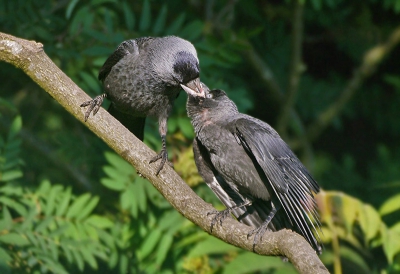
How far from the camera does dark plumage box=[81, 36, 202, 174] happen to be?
4816mm

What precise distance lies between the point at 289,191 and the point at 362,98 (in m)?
3.90

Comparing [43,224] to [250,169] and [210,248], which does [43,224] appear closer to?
[210,248]

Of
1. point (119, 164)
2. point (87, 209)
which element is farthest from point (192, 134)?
point (87, 209)

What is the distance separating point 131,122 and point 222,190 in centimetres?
107

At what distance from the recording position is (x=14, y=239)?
176 inches

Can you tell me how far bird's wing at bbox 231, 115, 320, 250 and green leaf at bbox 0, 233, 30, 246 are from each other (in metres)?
1.69

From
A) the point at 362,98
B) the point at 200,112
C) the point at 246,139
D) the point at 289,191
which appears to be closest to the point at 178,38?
the point at 200,112

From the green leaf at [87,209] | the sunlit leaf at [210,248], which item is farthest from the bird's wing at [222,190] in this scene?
the green leaf at [87,209]

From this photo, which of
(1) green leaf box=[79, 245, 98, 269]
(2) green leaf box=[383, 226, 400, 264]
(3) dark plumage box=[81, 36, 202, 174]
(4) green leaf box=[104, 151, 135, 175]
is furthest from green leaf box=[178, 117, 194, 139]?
(2) green leaf box=[383, 226, 400, 264]

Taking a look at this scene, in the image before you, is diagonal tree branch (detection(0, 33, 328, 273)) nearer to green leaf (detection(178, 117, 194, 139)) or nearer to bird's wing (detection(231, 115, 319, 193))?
bird's wing (detection(231, 115, 319, 193))

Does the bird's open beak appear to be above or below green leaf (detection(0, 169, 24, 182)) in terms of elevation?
above

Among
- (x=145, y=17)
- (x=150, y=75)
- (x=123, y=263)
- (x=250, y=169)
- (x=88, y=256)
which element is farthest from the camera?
(x=145, y=17)

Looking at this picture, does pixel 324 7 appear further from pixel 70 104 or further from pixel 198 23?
pixel 70 104

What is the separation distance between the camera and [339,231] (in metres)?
4.81
